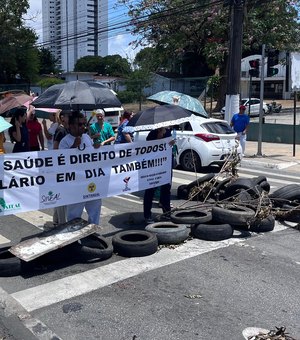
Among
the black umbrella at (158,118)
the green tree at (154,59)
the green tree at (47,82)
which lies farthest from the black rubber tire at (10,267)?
the green tree at (47,82)

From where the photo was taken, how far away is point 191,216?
7.53m

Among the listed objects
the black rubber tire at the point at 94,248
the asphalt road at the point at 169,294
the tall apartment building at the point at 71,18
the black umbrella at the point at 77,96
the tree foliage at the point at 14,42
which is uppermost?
the tall apartment building at the point at 71,18

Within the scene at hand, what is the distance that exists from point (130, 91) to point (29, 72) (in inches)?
1435

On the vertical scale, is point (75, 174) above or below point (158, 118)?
below

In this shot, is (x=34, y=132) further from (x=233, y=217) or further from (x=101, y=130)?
(x=233, y=217)

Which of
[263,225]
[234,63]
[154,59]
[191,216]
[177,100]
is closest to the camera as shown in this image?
[263,225]

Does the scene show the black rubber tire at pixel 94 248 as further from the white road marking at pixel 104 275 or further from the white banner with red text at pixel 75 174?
the white banner with red text at pixel 75 174

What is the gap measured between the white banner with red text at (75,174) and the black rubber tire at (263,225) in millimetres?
1663

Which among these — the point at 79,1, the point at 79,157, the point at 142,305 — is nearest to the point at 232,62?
the point at 79,157

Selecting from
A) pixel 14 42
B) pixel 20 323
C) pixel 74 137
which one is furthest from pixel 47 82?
pixel 20 323

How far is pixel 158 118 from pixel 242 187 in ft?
7.10

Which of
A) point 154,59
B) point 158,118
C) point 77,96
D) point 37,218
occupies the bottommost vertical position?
point 37,218

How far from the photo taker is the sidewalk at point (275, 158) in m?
15.2

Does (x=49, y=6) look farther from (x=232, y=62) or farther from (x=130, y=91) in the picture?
(x=232, y=62)
